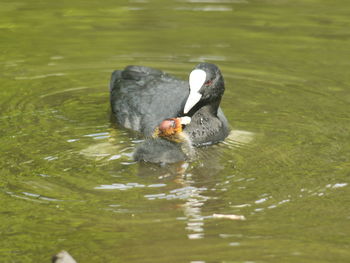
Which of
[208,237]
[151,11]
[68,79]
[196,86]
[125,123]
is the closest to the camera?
[208,237]

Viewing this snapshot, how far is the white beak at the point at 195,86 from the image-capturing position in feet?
22.6

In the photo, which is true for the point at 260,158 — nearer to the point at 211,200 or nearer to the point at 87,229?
the point at 211,200

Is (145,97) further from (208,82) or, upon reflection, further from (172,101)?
(208,82)

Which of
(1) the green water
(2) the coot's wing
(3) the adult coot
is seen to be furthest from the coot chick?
(2) the coot's wing

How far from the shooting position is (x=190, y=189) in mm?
5613

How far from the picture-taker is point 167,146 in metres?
6.20

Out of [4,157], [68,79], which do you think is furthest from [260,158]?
[68,79]

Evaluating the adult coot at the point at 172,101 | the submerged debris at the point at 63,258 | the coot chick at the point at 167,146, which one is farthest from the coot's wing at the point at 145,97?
the submerged debris at the point at 63,258

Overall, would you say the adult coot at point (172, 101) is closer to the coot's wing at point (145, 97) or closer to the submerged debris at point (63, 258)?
the coot's wing at point (145, 97)

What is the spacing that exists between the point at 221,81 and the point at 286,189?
73.7 inches

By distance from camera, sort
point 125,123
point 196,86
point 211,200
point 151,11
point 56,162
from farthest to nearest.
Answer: point 151,11, point 125,123, point 196,86, point 56,162, point 211,200

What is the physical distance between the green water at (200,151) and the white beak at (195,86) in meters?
0.47

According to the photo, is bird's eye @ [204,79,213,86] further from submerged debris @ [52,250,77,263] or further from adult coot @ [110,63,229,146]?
submerged debris @ [52,250,77,263]

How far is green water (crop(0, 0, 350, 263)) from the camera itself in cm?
469
